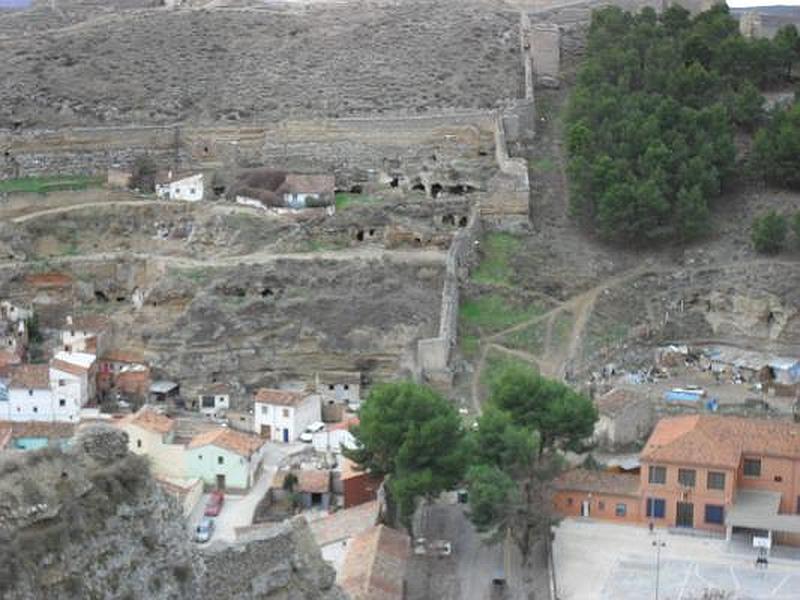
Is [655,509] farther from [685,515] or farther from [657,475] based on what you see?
[657,475]

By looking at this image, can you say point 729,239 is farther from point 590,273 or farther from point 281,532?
point 281,532

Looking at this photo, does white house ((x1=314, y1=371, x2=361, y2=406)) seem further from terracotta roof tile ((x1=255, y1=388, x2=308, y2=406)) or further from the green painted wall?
the green painted wall

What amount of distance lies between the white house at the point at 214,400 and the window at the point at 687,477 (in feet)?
44.9

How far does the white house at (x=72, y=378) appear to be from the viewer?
38875mm

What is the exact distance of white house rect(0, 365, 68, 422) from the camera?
38.7 meters

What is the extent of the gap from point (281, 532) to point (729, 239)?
3495 cm

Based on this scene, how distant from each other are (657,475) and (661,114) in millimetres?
20399

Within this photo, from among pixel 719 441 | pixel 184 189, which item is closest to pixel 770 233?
pixel 719 441

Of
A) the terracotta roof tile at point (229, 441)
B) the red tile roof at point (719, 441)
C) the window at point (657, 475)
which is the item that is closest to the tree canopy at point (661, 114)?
the red tile roof at point (719, 441)

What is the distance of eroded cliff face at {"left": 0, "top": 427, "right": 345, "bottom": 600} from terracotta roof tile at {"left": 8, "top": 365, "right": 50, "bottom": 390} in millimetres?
27279

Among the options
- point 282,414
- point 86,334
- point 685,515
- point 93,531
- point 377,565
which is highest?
point 93,531

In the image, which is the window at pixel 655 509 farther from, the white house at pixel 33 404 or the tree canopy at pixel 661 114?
the white house at pixel 33 404

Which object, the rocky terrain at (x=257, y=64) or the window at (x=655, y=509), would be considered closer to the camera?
the window at (x=655, y=509)

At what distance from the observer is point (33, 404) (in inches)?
1523
